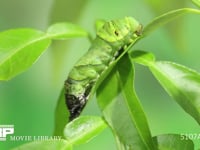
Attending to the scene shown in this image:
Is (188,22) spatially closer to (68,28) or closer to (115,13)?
(115,13)

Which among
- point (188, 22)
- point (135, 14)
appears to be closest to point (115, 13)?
point (135, 14)

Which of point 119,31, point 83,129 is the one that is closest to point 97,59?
point 119,31

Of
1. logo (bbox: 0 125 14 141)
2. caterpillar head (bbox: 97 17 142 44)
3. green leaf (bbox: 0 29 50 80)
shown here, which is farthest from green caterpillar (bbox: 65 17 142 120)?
logo (bbox: 0 125 14 141)

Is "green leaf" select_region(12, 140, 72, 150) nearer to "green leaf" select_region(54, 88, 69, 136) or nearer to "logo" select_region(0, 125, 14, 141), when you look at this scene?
"green leaf" select_region(54, 88, 69, 136)

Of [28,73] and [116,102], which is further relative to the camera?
[28,73]

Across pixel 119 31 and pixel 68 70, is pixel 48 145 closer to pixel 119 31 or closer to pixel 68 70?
pixel 119 31

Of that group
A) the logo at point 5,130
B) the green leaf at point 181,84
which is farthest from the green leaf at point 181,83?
the logo at point 5,130
